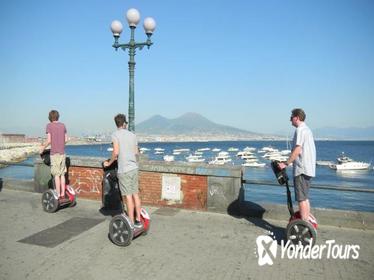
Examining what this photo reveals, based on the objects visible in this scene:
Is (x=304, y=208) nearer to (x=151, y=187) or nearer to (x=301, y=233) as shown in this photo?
Answer: (x=301, y=233)

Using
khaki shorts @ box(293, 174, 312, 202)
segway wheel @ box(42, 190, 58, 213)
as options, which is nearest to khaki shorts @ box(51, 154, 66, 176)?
segway wheel @ box(42, 190, 58, 213)

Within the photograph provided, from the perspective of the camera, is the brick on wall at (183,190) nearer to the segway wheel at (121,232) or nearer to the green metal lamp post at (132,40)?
the green metal lamp post at (132,40)

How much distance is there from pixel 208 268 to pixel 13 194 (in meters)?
6.30

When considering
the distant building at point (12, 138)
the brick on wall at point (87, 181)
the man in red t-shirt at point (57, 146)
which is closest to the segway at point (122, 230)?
the man in red t-shirt at point (57, 146)

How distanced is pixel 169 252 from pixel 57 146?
3513 millimetres

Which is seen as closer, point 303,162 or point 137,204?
point 303,162

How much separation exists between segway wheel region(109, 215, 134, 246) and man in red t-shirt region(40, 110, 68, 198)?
2379mm

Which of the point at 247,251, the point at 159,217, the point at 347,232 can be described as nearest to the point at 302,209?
the point at 247,251

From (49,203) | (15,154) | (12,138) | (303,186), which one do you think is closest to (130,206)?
(49,203)

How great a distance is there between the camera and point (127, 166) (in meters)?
5.29

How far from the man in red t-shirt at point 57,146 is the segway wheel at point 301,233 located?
4574mm

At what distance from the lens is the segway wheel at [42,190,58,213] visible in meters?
6.84

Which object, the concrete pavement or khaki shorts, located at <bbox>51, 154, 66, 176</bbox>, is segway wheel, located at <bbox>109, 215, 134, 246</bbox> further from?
khaki shorts, located at <bbox>51, 154, 66, 176</bbox>

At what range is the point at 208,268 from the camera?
14.3ft
